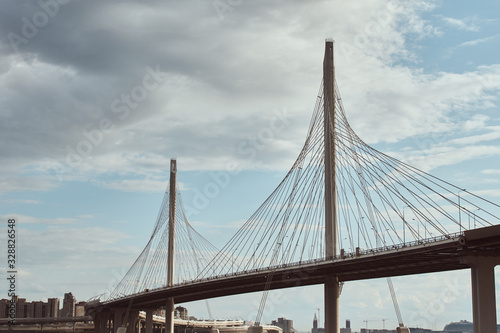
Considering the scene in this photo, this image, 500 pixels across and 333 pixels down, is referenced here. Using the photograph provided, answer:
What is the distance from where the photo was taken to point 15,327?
17512 centimetres

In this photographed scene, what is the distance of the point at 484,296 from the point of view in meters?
46.7

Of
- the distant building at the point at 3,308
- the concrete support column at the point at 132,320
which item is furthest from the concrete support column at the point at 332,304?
the distant building at the point at 3,308

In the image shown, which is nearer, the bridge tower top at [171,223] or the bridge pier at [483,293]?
the bridge pier at [483,293]

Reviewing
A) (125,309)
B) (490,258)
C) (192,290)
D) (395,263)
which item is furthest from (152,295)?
(490,258)

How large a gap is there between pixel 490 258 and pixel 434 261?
7.40m

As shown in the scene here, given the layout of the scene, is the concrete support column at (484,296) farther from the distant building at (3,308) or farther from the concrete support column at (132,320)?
the distant building at (3,308)

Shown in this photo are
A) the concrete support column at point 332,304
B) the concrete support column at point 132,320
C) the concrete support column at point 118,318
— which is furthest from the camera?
the concrete support column at point 132,320

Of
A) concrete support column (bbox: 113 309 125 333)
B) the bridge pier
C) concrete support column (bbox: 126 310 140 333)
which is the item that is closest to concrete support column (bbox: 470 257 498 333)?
the bridge pier

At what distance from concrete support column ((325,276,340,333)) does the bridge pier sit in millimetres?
16703

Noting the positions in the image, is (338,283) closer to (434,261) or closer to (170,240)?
(434,261)

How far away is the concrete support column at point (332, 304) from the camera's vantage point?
2426 inches

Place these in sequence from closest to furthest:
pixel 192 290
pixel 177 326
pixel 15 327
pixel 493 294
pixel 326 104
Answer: pixel 493 294, pixel 326 104, pixel 192 290, pixel 177 326, pixel 15 327

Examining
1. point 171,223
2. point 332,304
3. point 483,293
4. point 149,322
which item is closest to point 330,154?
point 332,304

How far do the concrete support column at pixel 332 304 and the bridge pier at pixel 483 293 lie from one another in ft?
54.8
